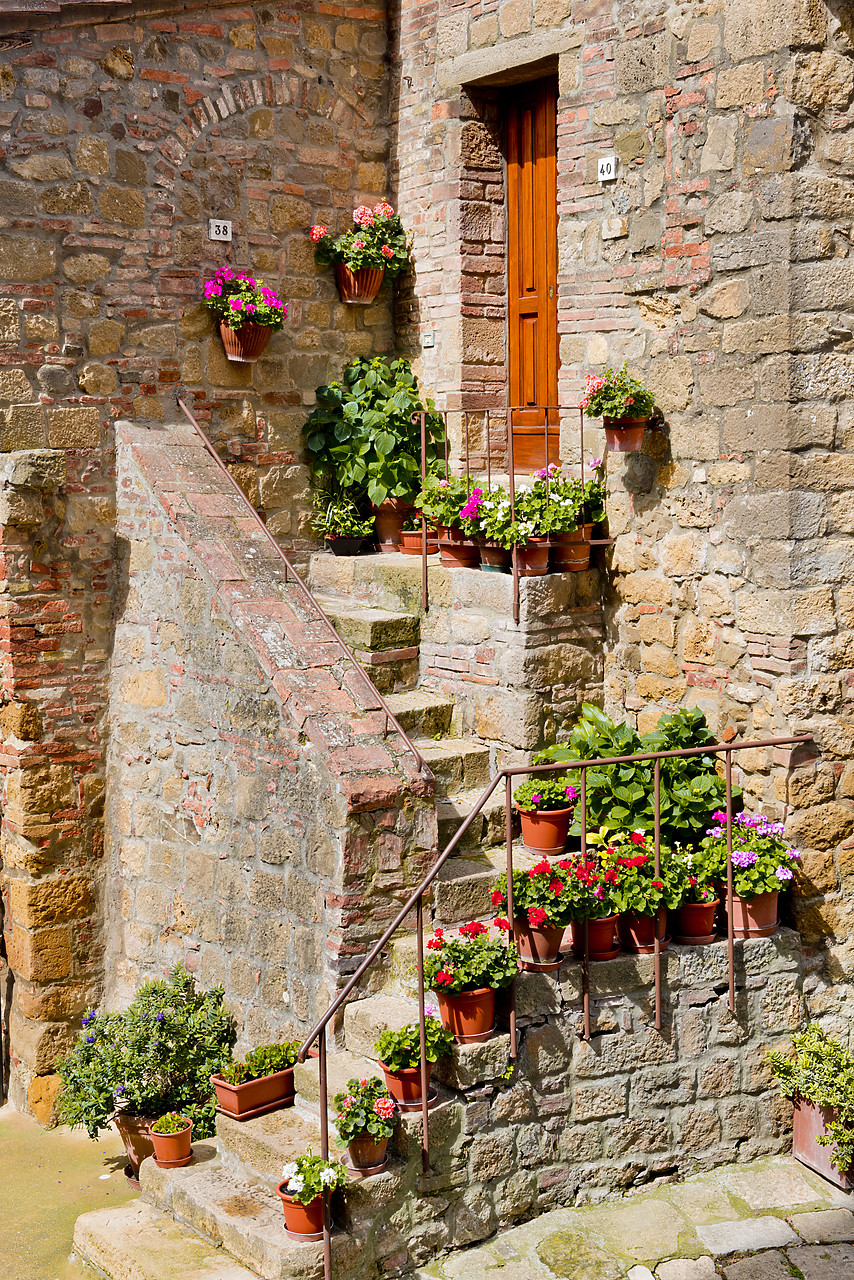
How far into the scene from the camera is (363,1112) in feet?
14.5

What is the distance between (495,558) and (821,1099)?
9.07 feet

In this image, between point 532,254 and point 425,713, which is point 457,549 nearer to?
point 425,713

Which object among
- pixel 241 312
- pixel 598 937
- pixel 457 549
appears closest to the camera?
pixel 598 937

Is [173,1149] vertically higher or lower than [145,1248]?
higher

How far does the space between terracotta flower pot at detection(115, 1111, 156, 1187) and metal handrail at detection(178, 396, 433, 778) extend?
202cm

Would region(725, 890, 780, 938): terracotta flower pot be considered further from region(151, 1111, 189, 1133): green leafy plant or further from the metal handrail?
region(151, 1111, 189, 1133): green leafy plant

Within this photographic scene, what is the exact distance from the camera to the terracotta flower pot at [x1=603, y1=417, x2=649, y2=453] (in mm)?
5969

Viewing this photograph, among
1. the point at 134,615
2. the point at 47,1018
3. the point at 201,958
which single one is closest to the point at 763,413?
the point at 134,615

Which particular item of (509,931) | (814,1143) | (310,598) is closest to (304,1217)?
(509,931)

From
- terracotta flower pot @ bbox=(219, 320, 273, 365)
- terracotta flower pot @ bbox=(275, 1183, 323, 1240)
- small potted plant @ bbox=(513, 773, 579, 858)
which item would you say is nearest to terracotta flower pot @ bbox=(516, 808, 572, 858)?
small potted plant @ bbox=(513, 773, 579, 858)

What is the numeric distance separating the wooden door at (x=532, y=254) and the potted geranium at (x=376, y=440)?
546 millimetres

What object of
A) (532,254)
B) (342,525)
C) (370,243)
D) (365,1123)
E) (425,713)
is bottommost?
(365,1123)

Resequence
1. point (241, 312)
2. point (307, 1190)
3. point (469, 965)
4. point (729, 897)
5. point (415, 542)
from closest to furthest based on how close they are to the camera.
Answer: point (307, 1190) → point (469, 965) → point (729, 897) → point (241, 312) → point (415, 542)

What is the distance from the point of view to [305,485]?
7352 millimetres
